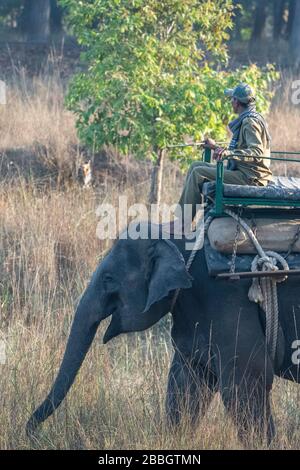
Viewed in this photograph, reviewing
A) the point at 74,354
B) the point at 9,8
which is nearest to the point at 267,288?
the point at 74,354

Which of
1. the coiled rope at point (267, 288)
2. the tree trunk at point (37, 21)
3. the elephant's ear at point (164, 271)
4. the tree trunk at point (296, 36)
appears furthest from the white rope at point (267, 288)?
the tree trunk at point (296, 36)

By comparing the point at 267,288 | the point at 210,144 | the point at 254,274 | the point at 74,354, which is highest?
the point at 210,144

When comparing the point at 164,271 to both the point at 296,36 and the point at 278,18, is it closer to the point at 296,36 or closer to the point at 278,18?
the point at 296,36

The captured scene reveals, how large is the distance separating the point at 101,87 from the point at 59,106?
5212 mm

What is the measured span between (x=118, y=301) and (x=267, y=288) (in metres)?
0.84

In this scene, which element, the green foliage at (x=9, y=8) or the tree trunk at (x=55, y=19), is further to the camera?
the tree trunk at (x=55, y=19)

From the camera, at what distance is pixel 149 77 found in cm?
1026

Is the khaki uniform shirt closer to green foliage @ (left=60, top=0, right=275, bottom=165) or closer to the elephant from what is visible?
the elephant

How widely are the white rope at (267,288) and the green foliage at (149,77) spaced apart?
15.6 ft

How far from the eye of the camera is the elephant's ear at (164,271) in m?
5.39

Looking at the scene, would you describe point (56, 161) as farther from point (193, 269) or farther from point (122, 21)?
point (193, 269)

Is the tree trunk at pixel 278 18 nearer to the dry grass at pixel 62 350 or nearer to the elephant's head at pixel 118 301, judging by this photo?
the dry grass at pixel 62 350

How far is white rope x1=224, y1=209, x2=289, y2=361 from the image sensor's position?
5449 millimetres

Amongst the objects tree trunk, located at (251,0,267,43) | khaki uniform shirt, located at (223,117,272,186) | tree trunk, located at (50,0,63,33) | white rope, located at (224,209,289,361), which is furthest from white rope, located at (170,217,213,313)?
tree trunk, located at (50,0,63,33)
